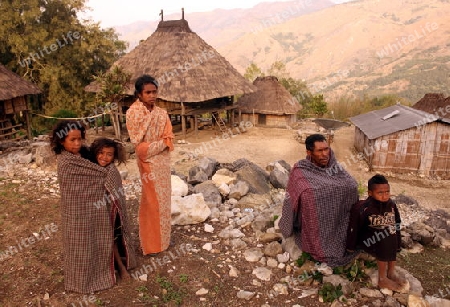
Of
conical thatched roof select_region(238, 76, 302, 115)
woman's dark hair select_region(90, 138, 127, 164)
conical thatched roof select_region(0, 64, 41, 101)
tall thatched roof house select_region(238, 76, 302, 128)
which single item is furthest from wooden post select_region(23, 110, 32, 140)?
woman's dark hair select_region(90, 138, 127, 164)

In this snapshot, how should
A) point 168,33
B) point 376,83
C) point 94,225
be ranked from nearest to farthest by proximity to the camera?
point 94,225 < point 168,33 < point 376,83

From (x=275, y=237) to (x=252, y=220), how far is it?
568 mm

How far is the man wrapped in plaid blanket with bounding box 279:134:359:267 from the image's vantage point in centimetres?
295

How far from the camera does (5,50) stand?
15430 millimetres

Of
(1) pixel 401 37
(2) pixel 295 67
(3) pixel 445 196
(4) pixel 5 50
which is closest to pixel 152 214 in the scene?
(3) pixel 445 196

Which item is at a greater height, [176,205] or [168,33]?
[168,33]

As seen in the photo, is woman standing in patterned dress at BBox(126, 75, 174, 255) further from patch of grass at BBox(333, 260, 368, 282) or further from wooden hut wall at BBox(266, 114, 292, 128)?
wooden hut wall at BBox(266, 114, 292, 128)

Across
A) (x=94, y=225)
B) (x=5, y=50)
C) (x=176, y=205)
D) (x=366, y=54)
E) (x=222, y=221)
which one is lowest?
(x=222, y=221)

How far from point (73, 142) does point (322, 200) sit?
2.18 meters

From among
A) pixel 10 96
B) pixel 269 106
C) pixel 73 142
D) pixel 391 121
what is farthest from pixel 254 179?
pixel 269 106

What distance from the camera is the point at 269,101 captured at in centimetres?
1755

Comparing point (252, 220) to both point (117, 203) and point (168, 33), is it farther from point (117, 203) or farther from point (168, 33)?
point (168, 33)

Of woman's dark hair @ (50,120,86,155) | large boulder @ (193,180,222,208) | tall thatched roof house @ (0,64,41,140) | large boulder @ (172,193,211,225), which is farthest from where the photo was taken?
tall thatched roof house @ (0,64,41,140)

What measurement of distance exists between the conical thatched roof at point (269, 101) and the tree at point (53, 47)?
8.04 metres
